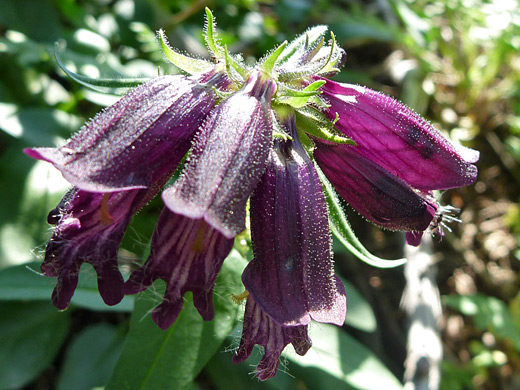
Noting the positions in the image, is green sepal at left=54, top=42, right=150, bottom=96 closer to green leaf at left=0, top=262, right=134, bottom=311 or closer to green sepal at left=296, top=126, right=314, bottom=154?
green sepal at left=296, top=126, right=314, bottom=154

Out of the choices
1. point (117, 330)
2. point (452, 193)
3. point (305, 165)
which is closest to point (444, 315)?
point (452, 193)

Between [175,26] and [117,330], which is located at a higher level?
[175,26]

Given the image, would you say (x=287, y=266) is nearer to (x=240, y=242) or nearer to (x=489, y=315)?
(x=240, y=242)

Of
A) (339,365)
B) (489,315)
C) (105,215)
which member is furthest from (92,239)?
(489,315)

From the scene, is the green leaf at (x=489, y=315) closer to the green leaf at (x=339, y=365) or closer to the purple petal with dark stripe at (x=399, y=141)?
the green leaf at (x=339, y=365)

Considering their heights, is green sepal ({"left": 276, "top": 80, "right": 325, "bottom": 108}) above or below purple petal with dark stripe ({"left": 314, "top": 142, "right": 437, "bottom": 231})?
above

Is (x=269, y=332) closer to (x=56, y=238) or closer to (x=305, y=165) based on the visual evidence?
(x=305, y=165)

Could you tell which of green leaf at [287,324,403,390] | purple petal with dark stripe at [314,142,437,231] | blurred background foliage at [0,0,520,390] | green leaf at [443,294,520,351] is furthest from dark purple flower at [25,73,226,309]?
green leaf at [443,294,520,351]
